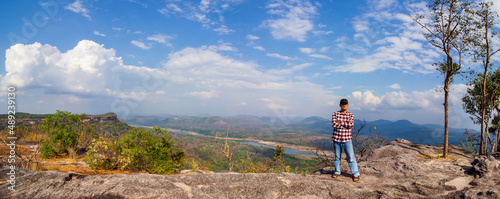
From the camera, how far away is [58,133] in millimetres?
13508

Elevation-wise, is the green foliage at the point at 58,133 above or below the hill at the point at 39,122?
above

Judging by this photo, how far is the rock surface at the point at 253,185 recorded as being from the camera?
4.68m

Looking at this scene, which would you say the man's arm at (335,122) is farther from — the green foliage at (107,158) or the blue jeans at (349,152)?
the green foliage at (107,158)

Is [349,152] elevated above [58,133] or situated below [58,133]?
above

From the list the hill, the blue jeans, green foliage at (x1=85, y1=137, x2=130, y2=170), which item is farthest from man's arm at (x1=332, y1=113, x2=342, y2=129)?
the hill

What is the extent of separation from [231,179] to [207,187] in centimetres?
70

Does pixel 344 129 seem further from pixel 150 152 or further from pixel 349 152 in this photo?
pixel 150 152

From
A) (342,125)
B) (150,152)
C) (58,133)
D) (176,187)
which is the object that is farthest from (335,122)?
(58,133)

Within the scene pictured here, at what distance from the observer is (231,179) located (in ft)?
18.8

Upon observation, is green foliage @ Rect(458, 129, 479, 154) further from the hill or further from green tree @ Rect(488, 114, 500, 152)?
the hill

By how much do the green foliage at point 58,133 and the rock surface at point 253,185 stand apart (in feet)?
31.1

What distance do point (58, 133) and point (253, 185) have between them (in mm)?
13800

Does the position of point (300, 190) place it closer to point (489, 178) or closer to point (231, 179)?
point (231, 179)

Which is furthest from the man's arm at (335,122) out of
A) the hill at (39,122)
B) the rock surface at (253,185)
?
the hill at (39,122)
